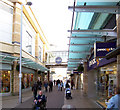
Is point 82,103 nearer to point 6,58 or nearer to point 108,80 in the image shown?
point 108,80

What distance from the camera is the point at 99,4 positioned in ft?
20.7

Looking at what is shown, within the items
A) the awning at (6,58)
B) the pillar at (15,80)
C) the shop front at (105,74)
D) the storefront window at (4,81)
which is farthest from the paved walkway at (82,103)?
the storefront window at (4,81)

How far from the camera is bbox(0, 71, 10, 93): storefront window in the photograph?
20078 mm

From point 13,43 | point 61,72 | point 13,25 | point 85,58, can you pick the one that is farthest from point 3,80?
point 61,72

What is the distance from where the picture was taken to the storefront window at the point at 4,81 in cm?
2008

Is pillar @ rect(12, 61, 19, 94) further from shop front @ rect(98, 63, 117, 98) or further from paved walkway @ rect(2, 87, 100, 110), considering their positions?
shop front @ rect(98, 63, 117, 98)

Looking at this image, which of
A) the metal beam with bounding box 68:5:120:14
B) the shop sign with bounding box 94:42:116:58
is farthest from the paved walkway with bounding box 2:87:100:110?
the metal beam with bounding box 68:5:120:14

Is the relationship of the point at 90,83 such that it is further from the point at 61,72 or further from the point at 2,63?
the point at 61,72

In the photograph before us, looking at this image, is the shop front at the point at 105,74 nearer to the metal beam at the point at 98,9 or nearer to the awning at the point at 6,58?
the metal beam at the point at 98,9

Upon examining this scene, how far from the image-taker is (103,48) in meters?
7.80

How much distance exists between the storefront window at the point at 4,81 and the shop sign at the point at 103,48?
49.0 ft

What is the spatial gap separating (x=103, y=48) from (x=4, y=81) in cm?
1567

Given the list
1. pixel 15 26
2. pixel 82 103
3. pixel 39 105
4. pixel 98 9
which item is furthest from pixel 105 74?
pixel 15 26

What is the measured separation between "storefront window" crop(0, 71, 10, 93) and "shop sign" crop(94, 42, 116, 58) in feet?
49.0
